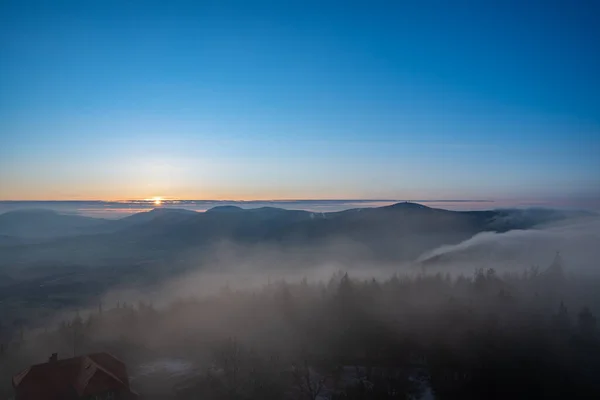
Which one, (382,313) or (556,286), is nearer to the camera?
(382,313)

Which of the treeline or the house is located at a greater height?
the house

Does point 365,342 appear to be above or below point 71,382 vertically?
below

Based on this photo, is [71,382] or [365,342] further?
[365,342]

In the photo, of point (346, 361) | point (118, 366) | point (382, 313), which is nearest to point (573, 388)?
point (346, 361)

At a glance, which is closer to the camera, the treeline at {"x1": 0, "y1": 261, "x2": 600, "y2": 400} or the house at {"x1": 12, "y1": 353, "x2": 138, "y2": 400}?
the house at {"x1": 12, "y1": 353, "x2": 138, "y2": 400}

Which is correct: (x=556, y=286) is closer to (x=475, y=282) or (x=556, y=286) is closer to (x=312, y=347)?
(x=475, y=282)
